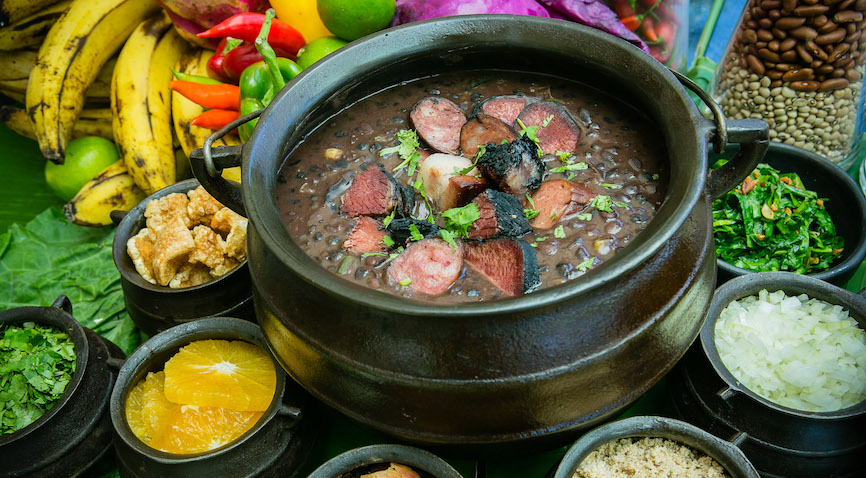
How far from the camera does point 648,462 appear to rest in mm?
2002

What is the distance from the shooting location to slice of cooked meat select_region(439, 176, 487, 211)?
6.73ft

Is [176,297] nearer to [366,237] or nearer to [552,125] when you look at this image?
[366,237]

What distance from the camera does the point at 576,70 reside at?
2.42 meters

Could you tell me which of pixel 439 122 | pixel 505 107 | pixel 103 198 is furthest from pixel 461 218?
pixel 103 198

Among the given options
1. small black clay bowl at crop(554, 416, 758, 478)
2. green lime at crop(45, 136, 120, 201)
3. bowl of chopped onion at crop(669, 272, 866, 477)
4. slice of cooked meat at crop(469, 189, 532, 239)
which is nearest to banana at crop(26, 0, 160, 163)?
green lime at crop(45, 136, 120, 201)

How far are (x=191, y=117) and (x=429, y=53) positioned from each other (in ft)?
5.49

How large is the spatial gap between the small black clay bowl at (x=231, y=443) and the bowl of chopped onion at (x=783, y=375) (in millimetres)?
1413

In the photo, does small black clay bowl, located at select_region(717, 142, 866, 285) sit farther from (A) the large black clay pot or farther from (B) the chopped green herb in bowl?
(B) the chopped green herb in bowl

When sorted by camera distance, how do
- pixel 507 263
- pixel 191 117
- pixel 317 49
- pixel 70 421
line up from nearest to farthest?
pixel 507 263, pixel 70 421, pixel 317 49, pixel 191 117

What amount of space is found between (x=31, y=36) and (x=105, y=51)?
1.84 ft

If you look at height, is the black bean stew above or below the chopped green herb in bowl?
above

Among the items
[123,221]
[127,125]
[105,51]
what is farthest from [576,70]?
[105,51]

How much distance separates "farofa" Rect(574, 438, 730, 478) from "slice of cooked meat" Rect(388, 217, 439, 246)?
0.88 m

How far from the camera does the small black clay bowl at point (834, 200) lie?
2.54 metres
